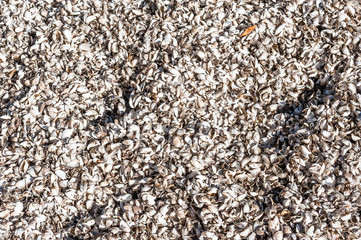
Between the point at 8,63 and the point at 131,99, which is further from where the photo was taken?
the point at 8,63

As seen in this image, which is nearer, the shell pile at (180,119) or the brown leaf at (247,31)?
the shell pile at (180,119)

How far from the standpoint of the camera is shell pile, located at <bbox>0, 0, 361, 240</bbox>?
62.9 inches

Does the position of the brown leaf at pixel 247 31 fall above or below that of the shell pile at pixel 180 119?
above

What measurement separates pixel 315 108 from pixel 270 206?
0.49 m

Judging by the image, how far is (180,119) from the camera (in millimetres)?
1776

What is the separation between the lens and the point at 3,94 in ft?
6.36

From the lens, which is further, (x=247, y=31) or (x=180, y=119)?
(x=247, y=31)

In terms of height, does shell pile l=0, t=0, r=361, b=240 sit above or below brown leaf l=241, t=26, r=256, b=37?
below

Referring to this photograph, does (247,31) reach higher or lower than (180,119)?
higher

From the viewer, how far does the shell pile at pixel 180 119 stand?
1597 mm

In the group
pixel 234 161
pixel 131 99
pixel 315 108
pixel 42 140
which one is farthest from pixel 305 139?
pixel 42 140

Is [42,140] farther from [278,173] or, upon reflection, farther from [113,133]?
[278,173]

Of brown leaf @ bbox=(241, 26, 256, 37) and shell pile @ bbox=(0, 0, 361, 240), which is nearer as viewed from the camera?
shell pile @ bbox=(0, 0, 361, 240)

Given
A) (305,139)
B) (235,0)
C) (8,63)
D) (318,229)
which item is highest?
(235,0)
